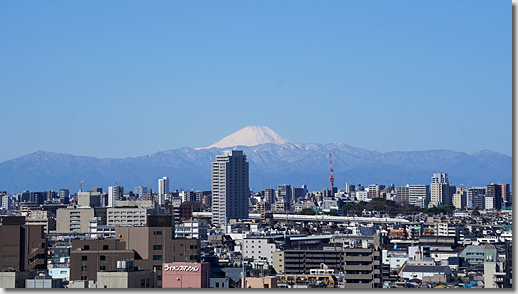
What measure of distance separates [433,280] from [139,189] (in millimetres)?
129770

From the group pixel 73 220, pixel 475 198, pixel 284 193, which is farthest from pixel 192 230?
pixel 284 193

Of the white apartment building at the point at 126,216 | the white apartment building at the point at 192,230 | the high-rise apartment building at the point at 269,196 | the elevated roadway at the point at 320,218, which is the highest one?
the high-rise apartment building at the point at 269,196

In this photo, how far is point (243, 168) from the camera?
7825 centimetres

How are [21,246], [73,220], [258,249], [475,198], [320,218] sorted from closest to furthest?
[21,246]
[258,249]
[73,220]
[320,218]
[475,198]

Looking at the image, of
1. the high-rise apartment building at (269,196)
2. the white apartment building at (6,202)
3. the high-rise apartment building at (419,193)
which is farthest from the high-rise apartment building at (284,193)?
the white apartment building at (6,202)

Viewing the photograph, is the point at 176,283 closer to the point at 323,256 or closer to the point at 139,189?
the point at 323,256

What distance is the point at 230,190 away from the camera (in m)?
77.5

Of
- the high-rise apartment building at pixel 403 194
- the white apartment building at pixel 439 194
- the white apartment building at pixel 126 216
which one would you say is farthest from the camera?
the high-rise apartment building at pixel 403 194

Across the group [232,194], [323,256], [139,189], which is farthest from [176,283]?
[139,189]

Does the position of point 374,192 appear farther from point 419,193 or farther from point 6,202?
point 6,202

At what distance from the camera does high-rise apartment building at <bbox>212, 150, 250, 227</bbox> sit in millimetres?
76625

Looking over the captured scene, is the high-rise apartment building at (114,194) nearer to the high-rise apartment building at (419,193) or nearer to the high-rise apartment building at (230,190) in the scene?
the high-rise apartment building at (230,190)

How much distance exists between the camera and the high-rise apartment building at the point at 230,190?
3017 inches

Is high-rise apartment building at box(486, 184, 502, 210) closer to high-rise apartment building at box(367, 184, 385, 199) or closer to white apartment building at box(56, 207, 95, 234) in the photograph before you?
high-rise apartment building at box(367, 184, 385, 199)
